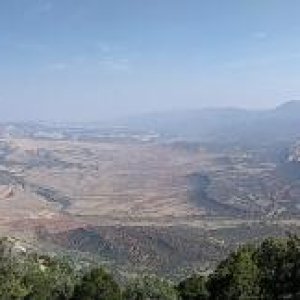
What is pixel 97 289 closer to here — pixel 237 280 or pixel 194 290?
pixel 194 290

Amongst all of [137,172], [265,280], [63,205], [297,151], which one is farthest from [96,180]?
[265,280]

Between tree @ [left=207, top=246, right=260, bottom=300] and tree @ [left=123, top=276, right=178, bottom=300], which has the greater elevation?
tree @ [left=207, top=246, right=260, bottom=300]

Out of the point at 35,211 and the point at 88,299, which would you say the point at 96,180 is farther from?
the point at 88,299

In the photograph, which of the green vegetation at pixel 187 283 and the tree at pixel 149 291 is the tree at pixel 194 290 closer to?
the green vegetation at pixel 187 283

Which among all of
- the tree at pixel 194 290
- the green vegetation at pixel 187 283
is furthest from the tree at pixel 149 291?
the tree at pixel 194 290

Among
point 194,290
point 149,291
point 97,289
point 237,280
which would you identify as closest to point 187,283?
point 194,290

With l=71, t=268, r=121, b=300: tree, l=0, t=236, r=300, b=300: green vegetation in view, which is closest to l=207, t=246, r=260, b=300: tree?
l=0, t=236, r=300, b=300: green vegetation

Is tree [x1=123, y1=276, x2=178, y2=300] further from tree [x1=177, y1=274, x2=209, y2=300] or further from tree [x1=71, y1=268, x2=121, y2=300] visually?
tree [x1=71, y1=268, x2=121, y2=300]
